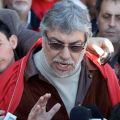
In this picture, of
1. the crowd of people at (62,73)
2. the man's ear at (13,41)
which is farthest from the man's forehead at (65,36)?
the man's ear at (13,41)

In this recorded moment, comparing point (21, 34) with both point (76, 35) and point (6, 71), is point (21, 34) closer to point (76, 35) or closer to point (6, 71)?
point (6, 71)

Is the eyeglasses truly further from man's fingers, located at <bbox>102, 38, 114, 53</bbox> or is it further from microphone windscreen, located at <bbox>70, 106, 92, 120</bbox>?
microphone windscreen, located at <bbox>70, 106, 92, 120</bbox>

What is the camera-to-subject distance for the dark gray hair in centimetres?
250

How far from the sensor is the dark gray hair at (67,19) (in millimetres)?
2496

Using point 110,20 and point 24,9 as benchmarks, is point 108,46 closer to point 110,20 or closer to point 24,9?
point 110,20

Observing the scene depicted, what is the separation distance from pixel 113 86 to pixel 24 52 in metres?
0.69

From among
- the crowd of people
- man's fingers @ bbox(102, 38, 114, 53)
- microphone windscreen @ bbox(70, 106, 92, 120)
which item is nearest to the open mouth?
the crowd of people

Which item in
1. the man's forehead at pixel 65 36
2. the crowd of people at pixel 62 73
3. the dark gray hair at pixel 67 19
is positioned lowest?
the crowd of people at pixel 62 73

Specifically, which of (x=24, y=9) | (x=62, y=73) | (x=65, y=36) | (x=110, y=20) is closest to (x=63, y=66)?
(x=62, y=73)

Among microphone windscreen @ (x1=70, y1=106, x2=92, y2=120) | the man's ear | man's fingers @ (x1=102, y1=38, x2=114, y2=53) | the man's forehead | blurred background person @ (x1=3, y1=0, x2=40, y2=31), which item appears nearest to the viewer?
microphone windscreen @ (x1=70, y1=106, x2=92, y2=120)

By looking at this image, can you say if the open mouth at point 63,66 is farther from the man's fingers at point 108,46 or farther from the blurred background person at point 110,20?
the blurred background person at point 110,20

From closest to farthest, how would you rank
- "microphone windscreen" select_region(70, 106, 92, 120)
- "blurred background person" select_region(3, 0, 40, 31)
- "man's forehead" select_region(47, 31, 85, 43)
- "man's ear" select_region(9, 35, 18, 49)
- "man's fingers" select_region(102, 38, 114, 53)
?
1. "microphone windscreen" select_region(70, 106, 92, 120)
2. "man's forehead" select_region(47, 31, 85, 43)
3. "man's fingers" select_region(102, 38, 114, 53)
4. "man's ear" select_region(9, 35, 18, 49)
5. "blurred background person" select_region(3, 0, 40, 31)

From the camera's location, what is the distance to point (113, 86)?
264cm

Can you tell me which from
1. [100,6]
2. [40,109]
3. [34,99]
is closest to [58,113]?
[34,99]
